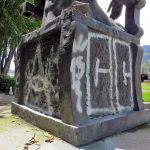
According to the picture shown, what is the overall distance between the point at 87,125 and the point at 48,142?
0.69 metres

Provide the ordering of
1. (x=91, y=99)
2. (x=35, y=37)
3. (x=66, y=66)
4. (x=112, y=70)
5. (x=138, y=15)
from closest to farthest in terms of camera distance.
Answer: (x=66, y=66) → (x=91, y=99) → (x=112, y=70) → (x=35, y=37) → (x=138, y=15)

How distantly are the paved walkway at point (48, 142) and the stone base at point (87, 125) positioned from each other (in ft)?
0.32

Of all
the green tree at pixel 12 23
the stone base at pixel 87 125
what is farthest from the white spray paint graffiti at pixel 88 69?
the green tree at pixel 12 23

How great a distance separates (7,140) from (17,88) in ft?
7.94

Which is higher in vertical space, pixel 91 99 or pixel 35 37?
pixel 35 37

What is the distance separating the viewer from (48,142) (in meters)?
4.40

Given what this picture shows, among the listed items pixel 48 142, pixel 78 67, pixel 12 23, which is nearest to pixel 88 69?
pixel 78 67

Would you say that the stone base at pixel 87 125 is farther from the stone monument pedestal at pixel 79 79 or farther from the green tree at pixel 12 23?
the green tree at pixel 12 23

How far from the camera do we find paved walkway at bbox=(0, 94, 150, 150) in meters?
4.21

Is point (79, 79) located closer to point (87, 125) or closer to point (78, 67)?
point (78, 67)

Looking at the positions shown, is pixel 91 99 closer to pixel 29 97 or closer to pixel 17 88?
pixel 29 97

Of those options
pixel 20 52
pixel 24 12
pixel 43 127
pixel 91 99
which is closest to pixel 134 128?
pixel 91 99

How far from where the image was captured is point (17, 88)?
6883mm

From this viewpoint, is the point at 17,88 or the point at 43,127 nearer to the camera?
the point at 43,127
